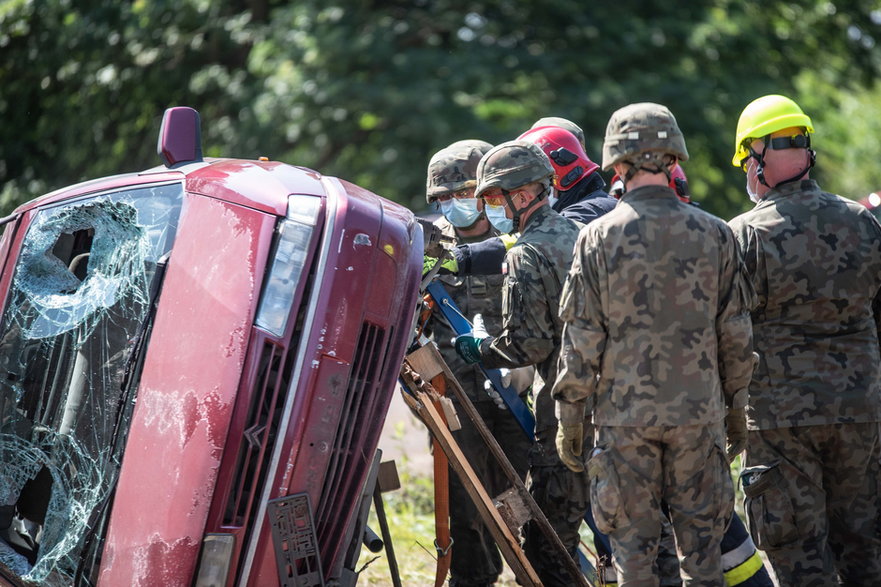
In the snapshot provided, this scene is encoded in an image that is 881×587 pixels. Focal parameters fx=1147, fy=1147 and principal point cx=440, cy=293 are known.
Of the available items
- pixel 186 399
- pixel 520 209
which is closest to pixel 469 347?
pixel 520 209

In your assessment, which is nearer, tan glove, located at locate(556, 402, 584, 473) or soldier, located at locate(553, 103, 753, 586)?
soldier, located at locate(553, 103, 753, 586)

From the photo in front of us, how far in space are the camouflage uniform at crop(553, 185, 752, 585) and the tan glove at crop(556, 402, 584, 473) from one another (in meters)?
0.05

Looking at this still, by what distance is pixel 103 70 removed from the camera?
44.1 feet

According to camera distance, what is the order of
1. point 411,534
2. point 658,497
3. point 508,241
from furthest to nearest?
point 411,534, point 508,241, point 658,497

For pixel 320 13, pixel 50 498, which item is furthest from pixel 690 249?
pixel 320 13

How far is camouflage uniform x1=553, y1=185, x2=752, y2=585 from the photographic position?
3947mm

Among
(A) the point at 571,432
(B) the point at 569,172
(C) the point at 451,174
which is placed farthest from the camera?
(B) the point at 569,172

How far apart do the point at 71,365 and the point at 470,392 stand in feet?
6.47

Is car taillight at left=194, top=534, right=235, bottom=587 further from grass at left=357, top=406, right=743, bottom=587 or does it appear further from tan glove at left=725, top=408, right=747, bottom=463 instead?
tan glove at left=725, top=408, right=747, bottom=463

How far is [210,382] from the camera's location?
3.92 metres

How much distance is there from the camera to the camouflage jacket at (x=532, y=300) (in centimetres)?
468

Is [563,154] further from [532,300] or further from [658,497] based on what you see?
[658,497]

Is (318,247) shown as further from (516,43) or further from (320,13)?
(516,43)

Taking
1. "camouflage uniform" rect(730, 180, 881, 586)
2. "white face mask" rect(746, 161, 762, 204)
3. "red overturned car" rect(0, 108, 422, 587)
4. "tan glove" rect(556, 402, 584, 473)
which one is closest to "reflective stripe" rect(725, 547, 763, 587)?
"camouflage uniform" rect(730, 180, 881, 586)
